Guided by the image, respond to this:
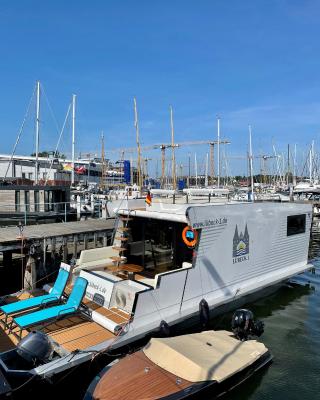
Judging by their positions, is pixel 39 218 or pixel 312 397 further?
pixel 39 218

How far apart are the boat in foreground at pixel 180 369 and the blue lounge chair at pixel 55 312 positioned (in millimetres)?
1802

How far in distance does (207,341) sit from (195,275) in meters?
1.93

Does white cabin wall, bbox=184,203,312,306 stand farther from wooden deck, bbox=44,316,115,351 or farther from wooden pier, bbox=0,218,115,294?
wooden pier, bbox=0,218,115,294

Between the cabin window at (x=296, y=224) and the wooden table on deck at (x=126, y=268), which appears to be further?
Result: the cabin window at (x=296, y=224)

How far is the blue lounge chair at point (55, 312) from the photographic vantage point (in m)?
7.69

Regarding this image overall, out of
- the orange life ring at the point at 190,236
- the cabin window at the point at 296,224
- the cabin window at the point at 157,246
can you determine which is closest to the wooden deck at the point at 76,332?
the orange life ring at the point at 190,236

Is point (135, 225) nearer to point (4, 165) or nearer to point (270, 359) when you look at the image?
point (270, 359)

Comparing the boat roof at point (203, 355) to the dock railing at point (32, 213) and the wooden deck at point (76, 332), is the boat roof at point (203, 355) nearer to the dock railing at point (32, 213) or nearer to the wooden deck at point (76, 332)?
the wooden deck at point (76, 332)

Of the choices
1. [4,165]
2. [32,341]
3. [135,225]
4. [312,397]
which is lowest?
[312,397]

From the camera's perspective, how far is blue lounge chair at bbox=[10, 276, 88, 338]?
769 centimetres

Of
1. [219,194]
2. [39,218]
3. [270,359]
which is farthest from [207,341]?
[39,218]

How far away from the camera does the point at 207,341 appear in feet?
26.1

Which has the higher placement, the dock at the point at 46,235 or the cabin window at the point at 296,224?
the cabin window at the point at 296,224

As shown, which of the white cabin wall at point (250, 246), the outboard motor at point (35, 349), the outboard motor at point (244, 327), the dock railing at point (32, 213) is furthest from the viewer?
the dock railing at point (32, 213)
